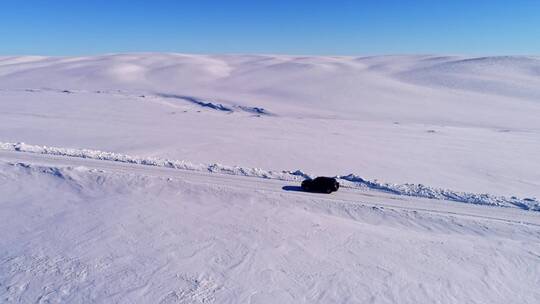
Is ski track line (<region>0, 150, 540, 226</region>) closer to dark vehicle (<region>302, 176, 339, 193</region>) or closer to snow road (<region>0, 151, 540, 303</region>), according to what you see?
snow road (<region>0, 151, 540, 303</region>)

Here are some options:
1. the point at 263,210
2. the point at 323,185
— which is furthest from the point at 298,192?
the point at 263,210

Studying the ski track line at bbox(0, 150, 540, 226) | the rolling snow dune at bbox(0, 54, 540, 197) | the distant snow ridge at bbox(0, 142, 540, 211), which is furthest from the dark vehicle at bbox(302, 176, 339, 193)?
the rolling snow dune at bbox(0, 54, 540, 197)

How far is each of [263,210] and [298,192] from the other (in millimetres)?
1727

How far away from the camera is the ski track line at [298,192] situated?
39.7 ft

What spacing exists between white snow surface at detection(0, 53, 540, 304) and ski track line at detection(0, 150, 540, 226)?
8cm

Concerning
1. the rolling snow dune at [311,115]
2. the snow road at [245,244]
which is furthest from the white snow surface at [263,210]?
the rolling snow dune at [311,115]

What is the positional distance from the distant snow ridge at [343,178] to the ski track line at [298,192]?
0.28 meters

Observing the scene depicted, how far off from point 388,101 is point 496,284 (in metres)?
31.0

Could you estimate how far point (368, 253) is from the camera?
10023mm

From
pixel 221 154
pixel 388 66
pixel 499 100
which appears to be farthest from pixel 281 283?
pixel 388 66

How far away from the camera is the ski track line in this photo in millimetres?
12116

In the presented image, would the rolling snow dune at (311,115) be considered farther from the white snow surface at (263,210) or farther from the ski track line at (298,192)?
the ski track line at (298,192)

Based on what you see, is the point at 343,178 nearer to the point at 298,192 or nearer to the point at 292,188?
the point at 292,188

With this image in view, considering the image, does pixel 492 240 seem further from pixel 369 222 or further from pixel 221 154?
pixel 221 154
